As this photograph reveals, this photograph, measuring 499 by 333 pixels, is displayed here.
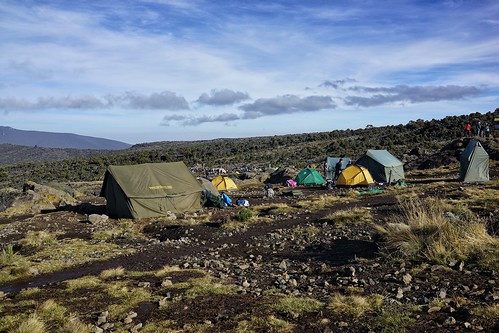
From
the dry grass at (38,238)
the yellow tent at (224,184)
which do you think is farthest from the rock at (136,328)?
the yellow tent at (224,184)

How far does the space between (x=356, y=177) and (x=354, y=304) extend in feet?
73.7

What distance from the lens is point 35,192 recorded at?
26844 mm

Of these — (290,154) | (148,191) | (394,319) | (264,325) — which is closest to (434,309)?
(394,319)

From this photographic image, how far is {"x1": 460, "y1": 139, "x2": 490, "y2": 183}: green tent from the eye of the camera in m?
25.1

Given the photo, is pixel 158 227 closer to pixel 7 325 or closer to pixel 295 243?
pixel 295 243

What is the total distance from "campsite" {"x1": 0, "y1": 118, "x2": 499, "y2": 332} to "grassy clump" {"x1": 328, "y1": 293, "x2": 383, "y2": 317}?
31 millimetres

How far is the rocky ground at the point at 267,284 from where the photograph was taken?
Answer: 20.5 ft

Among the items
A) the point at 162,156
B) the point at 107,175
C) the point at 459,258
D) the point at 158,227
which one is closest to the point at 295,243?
the point at 459,258

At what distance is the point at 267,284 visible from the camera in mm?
8500

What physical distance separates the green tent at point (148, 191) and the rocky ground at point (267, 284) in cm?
404

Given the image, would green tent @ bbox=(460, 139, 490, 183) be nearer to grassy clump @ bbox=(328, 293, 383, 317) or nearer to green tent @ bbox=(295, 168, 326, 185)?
green tent @ bbox=(295, 168, 326, 185)

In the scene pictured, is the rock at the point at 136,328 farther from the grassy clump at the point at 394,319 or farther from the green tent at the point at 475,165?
the green tent at the point at 475,165

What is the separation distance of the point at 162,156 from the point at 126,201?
5889 cm

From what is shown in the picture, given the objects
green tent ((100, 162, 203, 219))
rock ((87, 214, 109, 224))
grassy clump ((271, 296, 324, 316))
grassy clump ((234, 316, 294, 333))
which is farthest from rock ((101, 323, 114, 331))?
green tent ((100, 162, 203, 219))
